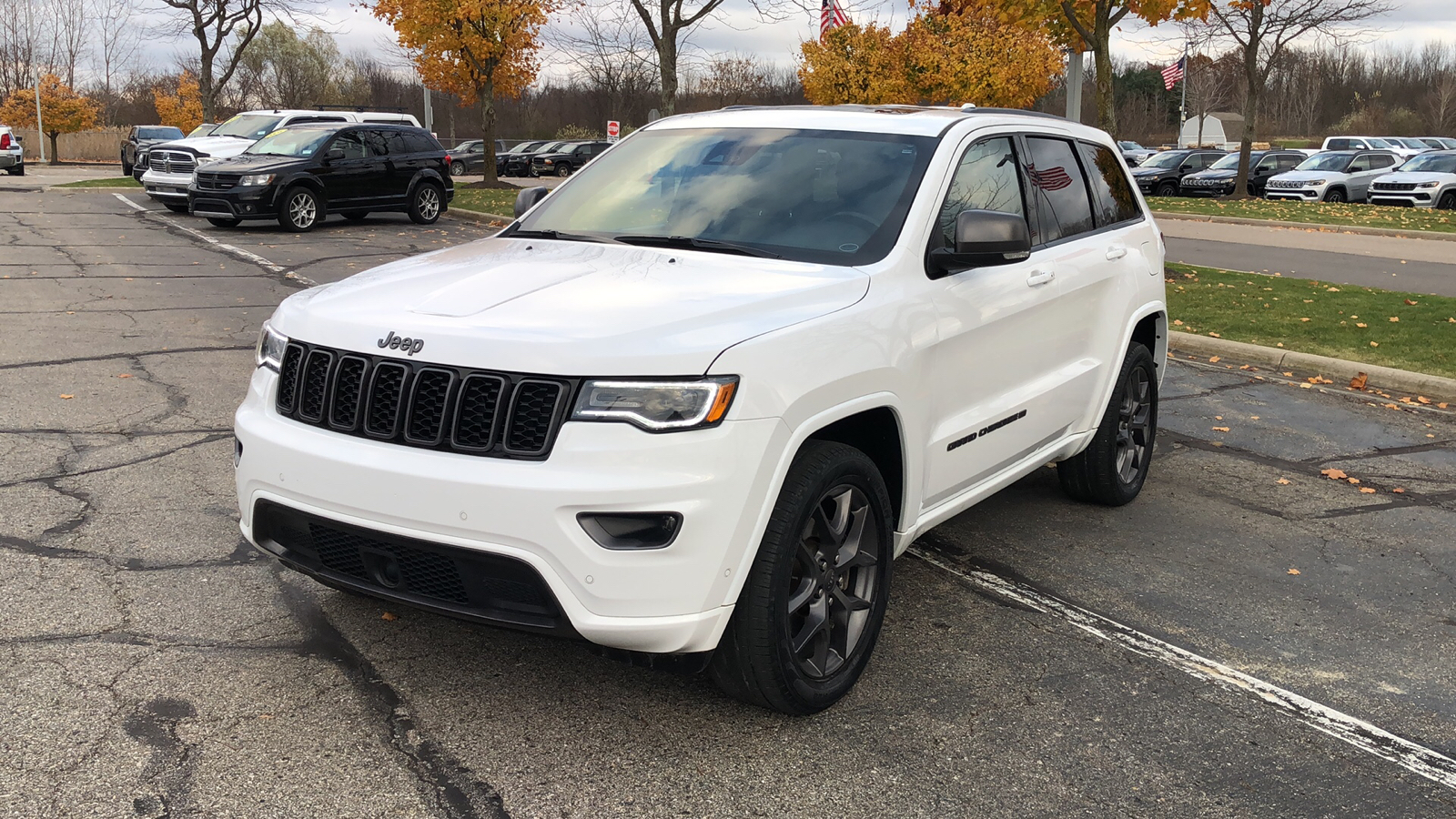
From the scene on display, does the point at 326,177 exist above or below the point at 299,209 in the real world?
above

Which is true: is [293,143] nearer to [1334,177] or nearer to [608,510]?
[608,510]

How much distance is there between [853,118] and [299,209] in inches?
608

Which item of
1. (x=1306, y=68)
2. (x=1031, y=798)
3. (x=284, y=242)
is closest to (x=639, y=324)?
(x=1031, y=798)

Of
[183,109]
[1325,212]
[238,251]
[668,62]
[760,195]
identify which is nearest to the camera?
[760,195]

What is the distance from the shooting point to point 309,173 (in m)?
18.4

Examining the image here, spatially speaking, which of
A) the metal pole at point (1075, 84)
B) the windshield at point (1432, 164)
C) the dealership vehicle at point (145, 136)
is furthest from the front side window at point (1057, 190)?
the dealership vehicle at point (145, 136)

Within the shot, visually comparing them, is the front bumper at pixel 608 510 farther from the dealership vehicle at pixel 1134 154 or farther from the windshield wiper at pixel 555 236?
the dealership vehicle at pixel 1134 154

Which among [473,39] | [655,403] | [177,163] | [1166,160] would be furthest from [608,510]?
[1166,160]

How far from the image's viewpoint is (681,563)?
3.07 meters

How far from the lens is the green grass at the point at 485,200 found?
23000mm

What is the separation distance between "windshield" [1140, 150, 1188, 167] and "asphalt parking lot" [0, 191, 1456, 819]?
34.2 metres

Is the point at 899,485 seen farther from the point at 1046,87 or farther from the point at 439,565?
the point at 1046,87

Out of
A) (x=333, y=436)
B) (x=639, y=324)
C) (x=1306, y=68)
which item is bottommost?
(x=333, y=436)

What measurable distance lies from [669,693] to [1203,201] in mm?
31622
